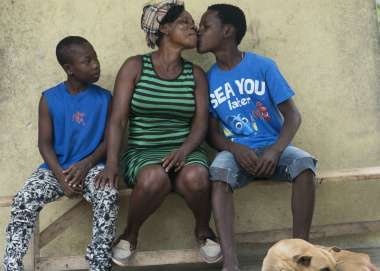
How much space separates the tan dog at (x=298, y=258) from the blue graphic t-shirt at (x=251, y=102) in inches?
44.7

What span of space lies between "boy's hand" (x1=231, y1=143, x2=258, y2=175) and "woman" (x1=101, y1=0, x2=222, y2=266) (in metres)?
0.21

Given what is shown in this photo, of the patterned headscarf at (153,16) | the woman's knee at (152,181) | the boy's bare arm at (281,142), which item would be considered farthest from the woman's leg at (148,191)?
the patterned headscarf at (153,16)

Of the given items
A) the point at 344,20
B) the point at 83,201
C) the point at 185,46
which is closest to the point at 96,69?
the point at 185,46

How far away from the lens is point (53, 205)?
16.0ft

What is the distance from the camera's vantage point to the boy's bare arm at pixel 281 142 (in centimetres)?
420

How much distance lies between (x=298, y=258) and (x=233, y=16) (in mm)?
1867

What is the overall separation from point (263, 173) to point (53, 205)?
1.57 metres

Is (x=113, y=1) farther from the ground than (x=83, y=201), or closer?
farther from the ground

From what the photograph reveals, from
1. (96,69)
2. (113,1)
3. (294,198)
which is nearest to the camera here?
(294,198)

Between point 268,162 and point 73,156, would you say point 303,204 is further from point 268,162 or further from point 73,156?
point 73,156

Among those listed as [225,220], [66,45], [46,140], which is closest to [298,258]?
[225,220]

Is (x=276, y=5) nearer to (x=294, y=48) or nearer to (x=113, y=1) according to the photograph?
(x=294, y=48)

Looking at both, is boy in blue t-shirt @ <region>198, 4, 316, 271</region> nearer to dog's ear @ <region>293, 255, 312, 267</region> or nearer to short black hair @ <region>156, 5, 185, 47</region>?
short black hair @ <region>156, 5, 185, 47</region>

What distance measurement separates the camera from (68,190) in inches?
169
